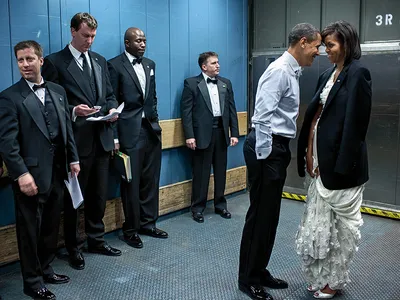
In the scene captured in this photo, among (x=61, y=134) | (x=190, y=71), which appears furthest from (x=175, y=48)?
(x=61, y=134)

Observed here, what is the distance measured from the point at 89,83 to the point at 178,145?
145 cm

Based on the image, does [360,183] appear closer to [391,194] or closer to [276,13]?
[391,194]

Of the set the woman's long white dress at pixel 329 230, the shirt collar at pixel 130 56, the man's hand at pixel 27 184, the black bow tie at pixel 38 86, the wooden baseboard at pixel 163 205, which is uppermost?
the shirt collar at pixel 130 56

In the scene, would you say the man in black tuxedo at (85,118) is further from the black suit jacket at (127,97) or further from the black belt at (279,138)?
the black belt at (279,138)

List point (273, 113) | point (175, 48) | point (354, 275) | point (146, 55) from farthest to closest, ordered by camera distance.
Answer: point (175, 48) → point (146, 55) → point (354, 275) → point (273, 113)

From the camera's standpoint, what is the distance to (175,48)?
177 inches

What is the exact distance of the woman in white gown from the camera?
8.42 ft

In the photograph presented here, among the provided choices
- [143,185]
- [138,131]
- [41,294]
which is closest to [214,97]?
[138,131]

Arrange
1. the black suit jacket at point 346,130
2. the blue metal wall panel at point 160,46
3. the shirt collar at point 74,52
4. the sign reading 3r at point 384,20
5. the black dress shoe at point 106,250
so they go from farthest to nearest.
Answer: the sign reading 3r at point 384,20, the blue metal wall panel at point 160,46, the black dress shoe at point 106,250, the shirt collar at point 74,52, the black suit jacket at point 346,130

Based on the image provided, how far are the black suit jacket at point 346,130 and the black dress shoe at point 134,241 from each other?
180 cm

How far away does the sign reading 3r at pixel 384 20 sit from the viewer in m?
4.41

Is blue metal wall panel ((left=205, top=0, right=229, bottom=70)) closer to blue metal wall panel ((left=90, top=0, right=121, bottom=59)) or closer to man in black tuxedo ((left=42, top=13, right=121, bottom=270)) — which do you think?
blue metal wall panel ((left=90, top=0, right=121, bottom=59))

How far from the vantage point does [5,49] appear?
320 cm

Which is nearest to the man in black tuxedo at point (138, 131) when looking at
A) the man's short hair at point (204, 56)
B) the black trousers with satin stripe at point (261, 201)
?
the man's short hair at point (204, 56)
